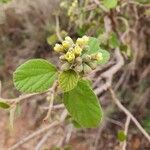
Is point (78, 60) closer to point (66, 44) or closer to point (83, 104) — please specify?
point (66, 44)

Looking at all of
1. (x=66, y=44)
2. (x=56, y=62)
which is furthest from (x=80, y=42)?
(x=56, y=62)

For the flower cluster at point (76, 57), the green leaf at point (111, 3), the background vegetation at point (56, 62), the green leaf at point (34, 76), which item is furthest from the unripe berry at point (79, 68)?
the background vegetation at point (56, 62)

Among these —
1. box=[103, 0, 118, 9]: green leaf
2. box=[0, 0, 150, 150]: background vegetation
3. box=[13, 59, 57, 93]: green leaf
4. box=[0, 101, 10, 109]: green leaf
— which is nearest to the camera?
box=[13, 59, 57, 93]: green leaf

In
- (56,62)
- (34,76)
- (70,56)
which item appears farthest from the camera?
(56,62)

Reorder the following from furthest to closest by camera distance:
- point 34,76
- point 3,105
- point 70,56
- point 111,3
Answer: point 111,3 < point 3,105 < point 34,76 < point 70,56

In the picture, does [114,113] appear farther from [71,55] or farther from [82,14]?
[71,55]

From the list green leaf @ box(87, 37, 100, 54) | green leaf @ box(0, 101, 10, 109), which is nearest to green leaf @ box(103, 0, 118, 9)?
green leaf @ box(87, 37, 100, 54)

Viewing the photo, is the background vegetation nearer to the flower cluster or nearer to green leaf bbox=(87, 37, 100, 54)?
green leaf bbox=(87, 37, 100, 54)

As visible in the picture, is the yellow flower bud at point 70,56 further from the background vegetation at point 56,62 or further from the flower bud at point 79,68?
the background vegetation at point 56,62
